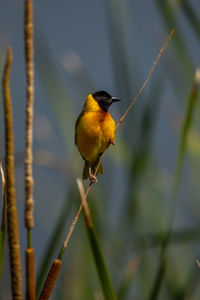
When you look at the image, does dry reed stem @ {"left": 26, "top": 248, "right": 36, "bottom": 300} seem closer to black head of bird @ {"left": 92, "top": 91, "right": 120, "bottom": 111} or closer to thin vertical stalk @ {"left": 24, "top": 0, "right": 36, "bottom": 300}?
thin vertical stalk @ {"left": 24, "top": 0, "right": 36, "bottom": 300}

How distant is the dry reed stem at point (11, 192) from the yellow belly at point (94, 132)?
1543 millimetres

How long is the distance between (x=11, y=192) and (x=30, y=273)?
4.9 inches

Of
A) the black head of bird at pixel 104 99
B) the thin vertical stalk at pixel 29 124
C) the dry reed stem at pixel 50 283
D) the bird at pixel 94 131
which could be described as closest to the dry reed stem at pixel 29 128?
the thin vertical stalk at pixel 29 124

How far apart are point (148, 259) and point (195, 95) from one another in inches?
27.0

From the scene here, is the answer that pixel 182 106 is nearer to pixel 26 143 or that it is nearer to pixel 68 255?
pixel 68 255

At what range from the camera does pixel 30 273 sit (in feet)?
2.06

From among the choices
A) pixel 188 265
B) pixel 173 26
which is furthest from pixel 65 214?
pixel 188 265

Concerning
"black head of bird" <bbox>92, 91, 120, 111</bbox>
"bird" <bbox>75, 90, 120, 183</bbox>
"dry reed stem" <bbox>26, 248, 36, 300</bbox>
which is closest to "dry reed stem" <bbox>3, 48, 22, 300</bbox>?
"dry reed stem" <bbox>26, 248, 36, 300</bbox>

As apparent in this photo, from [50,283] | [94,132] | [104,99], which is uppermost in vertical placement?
[104,99]

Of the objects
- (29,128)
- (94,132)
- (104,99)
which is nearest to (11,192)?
(29,128)

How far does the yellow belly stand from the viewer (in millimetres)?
2158

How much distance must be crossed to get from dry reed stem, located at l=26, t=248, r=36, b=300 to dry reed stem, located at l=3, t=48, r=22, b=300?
1 centimetres

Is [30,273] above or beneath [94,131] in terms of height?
beneath

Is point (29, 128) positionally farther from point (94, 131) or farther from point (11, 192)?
point (94, 131)
